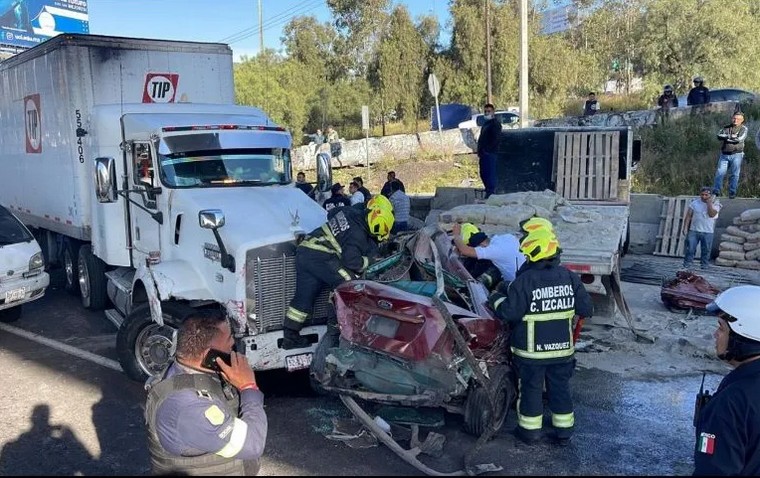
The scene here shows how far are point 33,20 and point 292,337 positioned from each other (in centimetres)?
3888

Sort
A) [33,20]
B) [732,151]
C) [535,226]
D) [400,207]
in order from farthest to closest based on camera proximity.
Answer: [33,20] → [732,151] → [400,207] → [535,226]

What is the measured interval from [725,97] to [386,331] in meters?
22.4

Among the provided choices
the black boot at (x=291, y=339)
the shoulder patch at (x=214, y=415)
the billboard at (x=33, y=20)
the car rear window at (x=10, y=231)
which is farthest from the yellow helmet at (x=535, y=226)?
the billboard at (x=33, y=20)

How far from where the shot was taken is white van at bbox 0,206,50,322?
8547mm

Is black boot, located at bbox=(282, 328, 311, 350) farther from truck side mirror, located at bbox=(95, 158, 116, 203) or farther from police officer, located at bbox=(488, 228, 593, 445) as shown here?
truck side mirror, located at bbox=(95, 158, 116, 203)

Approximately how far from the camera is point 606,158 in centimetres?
1102

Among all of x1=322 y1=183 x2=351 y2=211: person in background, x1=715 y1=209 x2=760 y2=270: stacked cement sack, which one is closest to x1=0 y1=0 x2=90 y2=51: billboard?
x1=322 y1=183 x2=351 y2=211: person in background

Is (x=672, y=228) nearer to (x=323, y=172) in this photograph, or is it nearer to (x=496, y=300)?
(x=323, y=172)

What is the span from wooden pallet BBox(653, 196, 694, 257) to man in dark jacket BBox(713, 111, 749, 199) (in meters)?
1.14

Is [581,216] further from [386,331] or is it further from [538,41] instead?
[538,41]

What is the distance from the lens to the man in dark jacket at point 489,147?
519 inches

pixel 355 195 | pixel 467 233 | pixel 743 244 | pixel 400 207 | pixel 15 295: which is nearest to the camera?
pixel 467 233

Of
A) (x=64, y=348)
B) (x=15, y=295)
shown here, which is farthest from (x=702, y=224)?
(x=15, y=295)

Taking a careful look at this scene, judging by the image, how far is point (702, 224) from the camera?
11250 millimetres
